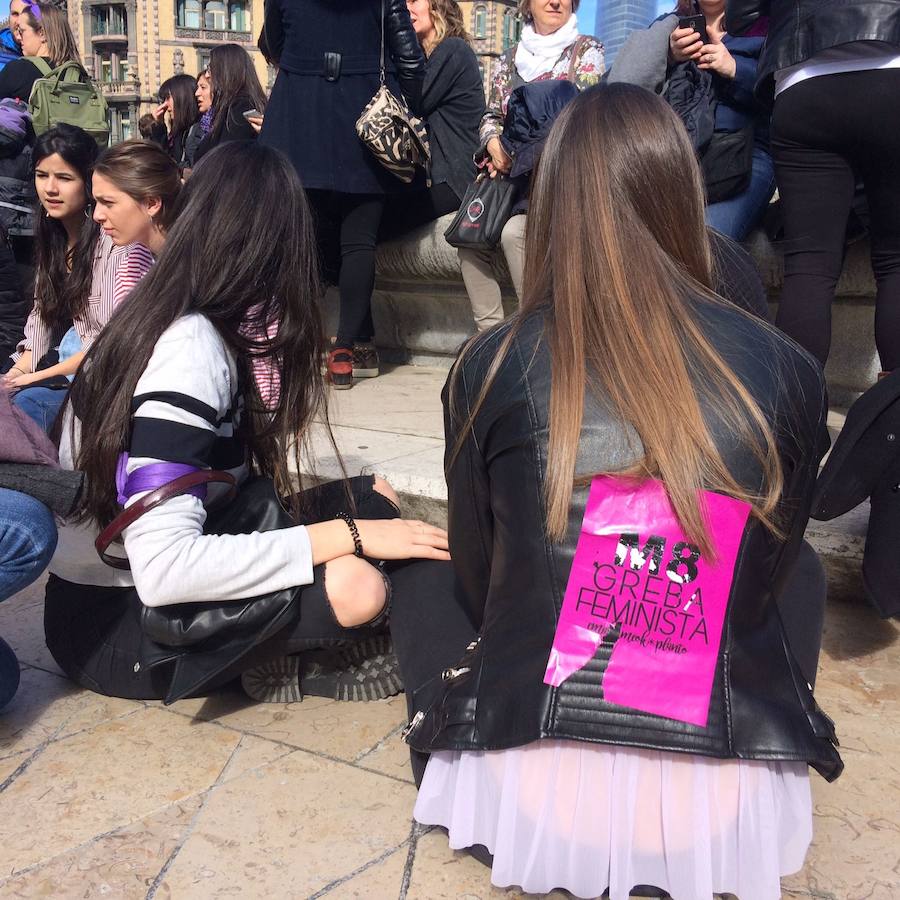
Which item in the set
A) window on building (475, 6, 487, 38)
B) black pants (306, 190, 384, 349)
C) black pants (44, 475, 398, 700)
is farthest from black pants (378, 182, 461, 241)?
window on building (475, 6, 487, 38)

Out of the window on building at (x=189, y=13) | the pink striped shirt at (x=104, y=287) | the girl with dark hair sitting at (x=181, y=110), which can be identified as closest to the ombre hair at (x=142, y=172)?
the pink striped shirt at (x=104, y=287)

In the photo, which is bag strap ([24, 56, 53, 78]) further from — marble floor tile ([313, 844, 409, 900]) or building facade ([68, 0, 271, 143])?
building facade ([68, 0, 271, 143])

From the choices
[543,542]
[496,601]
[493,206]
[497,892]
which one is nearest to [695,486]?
[543,542]

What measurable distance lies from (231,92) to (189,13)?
181 ft

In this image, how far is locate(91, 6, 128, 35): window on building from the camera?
5359 centimetres

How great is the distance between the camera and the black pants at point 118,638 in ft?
6.51

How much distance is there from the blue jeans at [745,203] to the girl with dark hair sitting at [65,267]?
219 centimetres

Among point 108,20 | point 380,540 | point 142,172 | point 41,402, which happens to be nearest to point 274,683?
point 380,540

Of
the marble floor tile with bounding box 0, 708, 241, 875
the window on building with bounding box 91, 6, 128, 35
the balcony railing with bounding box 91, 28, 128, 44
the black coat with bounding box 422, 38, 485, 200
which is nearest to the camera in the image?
the marble floor tile with bounding box 0, 708, 241, 875

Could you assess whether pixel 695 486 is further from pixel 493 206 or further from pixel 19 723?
pixel 493 206

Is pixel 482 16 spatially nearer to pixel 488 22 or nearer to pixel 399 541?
pixel 488 22

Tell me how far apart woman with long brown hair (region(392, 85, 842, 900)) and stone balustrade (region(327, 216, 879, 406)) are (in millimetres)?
2464

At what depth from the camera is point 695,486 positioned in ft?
4.40

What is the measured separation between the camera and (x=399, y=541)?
6.60 feet
